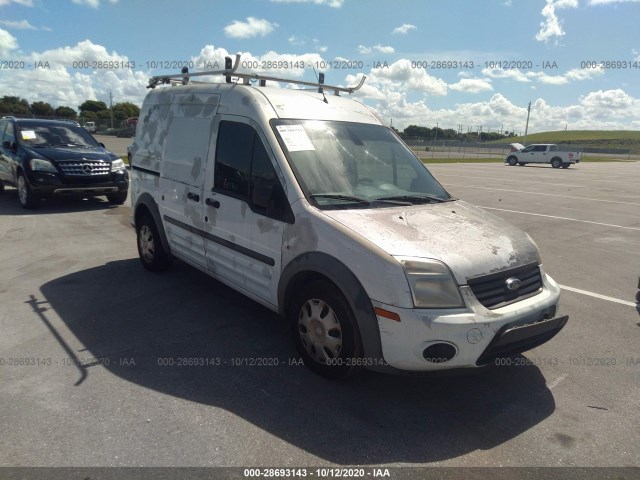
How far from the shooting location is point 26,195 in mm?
9711

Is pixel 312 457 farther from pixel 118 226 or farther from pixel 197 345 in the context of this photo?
pixel 118 226

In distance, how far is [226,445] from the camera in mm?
2777

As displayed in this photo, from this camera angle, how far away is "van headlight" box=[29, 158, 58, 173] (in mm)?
9461

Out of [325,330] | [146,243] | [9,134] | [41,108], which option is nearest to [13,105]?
[41,108]

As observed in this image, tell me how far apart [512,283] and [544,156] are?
39.2 m

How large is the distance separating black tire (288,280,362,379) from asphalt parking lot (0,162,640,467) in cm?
16

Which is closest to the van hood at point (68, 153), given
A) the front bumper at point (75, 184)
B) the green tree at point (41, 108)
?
the front bumper at point (75, 184)

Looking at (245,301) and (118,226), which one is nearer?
(245,301)

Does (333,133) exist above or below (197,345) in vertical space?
above

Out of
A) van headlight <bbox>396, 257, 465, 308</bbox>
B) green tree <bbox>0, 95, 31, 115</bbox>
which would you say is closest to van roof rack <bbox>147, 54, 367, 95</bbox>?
van headlight <bbox>396, 257, 465, 308</bbox>

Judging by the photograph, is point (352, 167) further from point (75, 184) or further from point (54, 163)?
point (54, 163)

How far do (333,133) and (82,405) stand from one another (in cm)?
276

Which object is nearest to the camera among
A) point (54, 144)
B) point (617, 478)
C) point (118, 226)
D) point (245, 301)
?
point (617, 478)

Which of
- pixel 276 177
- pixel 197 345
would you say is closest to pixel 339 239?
pixel 276 177
